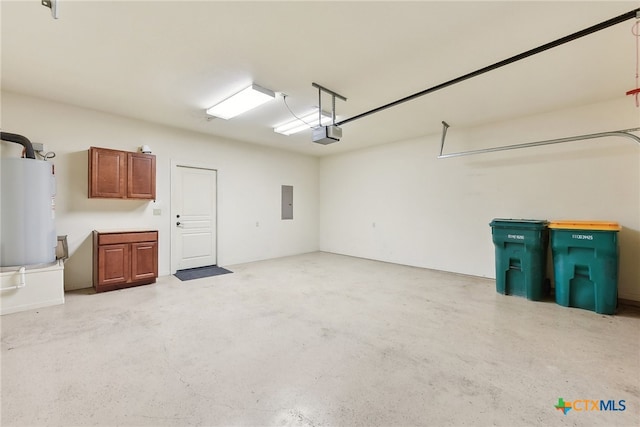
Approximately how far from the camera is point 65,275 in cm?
392

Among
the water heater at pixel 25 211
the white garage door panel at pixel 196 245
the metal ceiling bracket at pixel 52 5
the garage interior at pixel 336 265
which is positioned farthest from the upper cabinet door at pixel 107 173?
the metal ceiling bracket at pixel 52 5

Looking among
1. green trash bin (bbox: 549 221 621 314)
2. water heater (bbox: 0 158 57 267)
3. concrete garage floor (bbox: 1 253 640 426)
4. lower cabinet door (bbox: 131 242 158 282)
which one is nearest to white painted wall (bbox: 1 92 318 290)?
water heater (bbox: 0 158 57 267)

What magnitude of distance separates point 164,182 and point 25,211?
189cm

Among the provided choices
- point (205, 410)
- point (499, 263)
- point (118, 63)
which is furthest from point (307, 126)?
point (205, 410)

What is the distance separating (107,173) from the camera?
4.04 metres

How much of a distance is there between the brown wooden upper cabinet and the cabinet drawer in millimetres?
613

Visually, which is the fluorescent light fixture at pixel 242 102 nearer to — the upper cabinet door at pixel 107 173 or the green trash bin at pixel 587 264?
the upper cabinet door at pixel 107 173

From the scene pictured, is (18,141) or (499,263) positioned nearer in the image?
(18,141)

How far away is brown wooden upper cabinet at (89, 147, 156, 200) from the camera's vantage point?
3.94m

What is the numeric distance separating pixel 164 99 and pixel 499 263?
17.8 feet

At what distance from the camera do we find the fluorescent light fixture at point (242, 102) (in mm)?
3354

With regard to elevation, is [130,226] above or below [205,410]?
above

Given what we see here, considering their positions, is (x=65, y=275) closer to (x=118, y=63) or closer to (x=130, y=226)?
(x=130, y=226)

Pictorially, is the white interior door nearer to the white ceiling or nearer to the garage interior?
the garage interior
